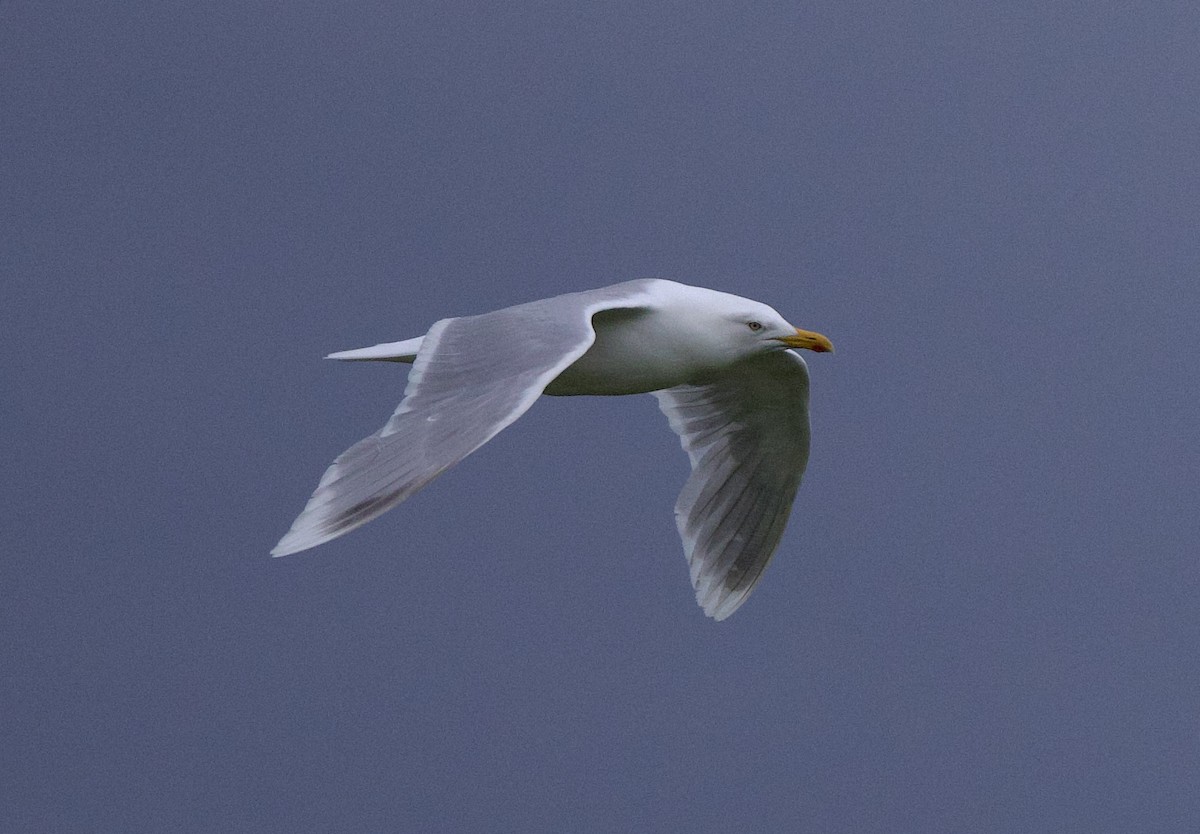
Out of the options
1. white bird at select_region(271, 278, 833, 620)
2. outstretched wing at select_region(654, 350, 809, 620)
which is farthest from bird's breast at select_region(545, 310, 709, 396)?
outstretched wing at select_region(654, 350, 809, 620)

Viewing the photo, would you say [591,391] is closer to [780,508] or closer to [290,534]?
[780,508]

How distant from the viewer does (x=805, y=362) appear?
694 cm

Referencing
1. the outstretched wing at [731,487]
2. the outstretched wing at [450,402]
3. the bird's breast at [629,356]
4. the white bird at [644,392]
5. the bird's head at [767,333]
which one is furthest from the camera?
the outstretched wing at [731,487]

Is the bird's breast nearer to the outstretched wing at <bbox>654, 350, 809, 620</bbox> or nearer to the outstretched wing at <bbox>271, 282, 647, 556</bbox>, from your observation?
the outstretched wing at <bbox>271, 282, 647, 556</bbox>

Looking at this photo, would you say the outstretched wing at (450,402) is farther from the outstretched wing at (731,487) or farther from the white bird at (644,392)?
the outstretched wing at (731,487)

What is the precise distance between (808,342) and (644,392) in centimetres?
58

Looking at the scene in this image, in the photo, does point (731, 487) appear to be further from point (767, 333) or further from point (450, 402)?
point (450, 402)

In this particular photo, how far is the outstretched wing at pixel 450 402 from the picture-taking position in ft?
16.5

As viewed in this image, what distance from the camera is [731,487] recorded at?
24.1 feet

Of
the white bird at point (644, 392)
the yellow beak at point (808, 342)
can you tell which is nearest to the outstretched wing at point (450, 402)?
the white bird at point (644, 392)

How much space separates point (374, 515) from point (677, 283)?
1903mm

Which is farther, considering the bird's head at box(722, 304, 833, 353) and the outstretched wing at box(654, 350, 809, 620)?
the outstretched wing at box(654, 350, 809, 620)

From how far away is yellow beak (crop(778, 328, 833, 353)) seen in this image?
6.45 meters

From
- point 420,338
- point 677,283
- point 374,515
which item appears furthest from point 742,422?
point 374,515
